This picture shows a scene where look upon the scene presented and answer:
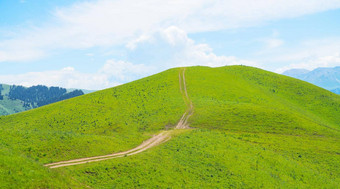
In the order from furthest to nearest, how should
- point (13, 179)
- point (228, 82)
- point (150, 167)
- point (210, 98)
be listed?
point (228, 82), point (210, 98), point (150, 167), point (13, 179)

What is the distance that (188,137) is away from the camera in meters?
46.3

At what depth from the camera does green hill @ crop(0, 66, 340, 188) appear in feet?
94.5

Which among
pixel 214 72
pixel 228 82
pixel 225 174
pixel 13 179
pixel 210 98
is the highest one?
pixel 214 72

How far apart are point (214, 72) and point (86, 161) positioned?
87388mm

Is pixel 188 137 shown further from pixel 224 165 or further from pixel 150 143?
pixel 224 165

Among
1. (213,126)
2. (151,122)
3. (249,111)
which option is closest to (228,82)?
(249,111)

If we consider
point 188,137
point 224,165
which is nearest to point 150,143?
point 188,137

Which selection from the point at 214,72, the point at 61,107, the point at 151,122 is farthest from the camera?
the point at 214,72

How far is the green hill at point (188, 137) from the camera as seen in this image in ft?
94.5

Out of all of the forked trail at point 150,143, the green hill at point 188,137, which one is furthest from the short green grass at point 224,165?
the forked trail at point 150,143

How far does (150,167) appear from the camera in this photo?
104ft

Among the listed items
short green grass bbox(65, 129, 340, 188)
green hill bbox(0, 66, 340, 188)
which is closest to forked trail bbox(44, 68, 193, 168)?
A: green hill bbox(0, 66, 340, 188)

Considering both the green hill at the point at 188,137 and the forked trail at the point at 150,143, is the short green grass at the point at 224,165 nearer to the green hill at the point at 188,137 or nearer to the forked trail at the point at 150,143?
the green hill at the point at 188,137

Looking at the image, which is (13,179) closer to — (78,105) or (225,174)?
(225,174)
